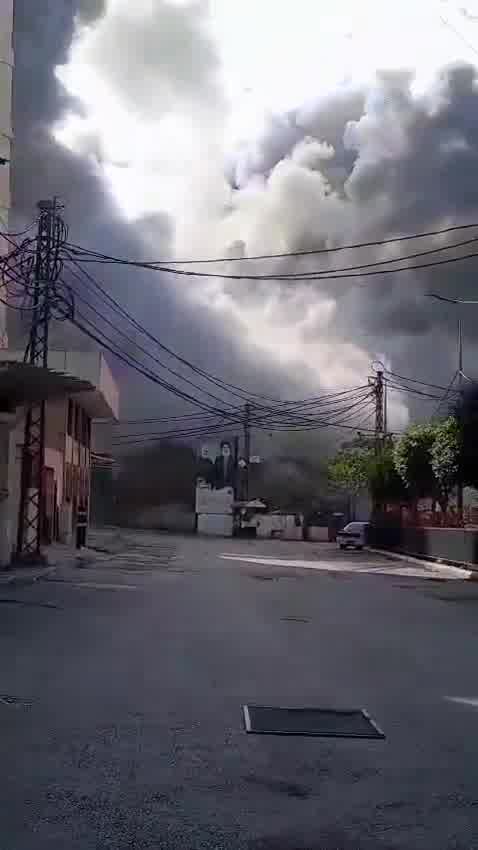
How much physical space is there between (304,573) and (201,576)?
4533 mm

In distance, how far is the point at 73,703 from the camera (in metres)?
8.41

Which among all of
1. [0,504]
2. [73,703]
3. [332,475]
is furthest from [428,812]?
[332,475]

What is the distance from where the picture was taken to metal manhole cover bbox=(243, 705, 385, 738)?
775cm

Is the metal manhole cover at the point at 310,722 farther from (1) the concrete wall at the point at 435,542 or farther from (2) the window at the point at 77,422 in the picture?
(2) the window at the point at 77,422

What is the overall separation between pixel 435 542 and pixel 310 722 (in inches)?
1210

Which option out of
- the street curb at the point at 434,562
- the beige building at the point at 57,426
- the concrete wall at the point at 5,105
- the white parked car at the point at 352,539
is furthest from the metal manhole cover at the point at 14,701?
→ the white parked car at the point at 352,539

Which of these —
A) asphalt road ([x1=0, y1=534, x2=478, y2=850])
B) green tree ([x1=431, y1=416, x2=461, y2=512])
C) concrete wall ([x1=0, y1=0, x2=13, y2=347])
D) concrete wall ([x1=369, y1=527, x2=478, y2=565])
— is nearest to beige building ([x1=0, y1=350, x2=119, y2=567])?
concrete wall ([x1=0, y1=0, x2=13, y2=347])

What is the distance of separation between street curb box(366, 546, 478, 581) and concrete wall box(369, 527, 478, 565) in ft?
0.55

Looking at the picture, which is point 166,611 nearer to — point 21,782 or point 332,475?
point 21,782

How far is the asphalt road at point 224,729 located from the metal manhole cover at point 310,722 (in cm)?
15

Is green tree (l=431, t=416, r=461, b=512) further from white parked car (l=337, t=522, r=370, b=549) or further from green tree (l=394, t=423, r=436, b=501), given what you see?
Answer: white parked car (l=337, t=522, r=370, b=549)

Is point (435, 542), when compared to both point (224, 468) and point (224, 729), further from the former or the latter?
point (224, 468)

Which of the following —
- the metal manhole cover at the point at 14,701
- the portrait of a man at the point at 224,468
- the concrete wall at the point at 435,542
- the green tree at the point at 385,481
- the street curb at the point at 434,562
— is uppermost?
the portrait of a man at the point at 224,468

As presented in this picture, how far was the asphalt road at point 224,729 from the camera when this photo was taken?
5375 millimetres
